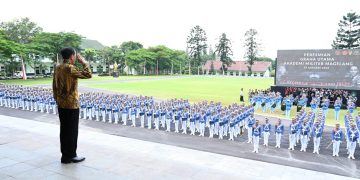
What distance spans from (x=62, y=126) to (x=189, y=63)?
85581 millimetres

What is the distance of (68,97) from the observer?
Result: 404 cm

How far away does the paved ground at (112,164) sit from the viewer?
3.55m

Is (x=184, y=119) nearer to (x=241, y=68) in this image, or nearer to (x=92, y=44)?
(x=92, y=44)

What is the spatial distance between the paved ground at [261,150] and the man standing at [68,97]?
23.1 ft

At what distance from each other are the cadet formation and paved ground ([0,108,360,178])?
40cm

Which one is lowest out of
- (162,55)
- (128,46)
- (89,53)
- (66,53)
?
(66,53)

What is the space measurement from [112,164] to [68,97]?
3.70 ft

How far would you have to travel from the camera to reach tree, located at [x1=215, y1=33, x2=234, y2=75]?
8725 centimetres

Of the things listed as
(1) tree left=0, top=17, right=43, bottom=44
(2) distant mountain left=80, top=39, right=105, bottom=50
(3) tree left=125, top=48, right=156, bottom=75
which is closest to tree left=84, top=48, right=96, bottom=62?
(3) tree left=125, top=48, right=156, bottom=75

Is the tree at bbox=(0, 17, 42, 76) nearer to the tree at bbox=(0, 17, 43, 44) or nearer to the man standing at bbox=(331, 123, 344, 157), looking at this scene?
the tree at bbox=(0, 17, 43, 44)

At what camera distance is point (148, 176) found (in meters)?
3.53

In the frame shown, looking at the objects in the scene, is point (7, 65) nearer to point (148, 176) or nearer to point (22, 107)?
point (22, 107)

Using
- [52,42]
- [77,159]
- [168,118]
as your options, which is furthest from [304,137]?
[52,42]

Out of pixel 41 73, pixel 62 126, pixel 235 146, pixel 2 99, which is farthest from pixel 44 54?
pixel 62 126
